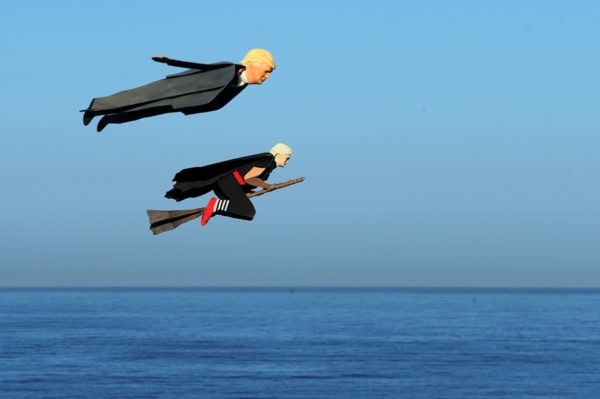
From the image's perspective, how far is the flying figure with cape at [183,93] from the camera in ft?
28.8

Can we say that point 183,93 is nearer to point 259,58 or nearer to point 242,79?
point 242,79

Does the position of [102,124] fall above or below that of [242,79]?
below

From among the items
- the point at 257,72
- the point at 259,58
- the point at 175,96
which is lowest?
the point at 175,96

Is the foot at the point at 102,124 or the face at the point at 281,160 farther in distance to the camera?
the face at the point at 281,160

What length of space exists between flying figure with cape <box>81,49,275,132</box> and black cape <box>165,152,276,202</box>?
1009 mm

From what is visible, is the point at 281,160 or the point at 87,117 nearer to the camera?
the point at 87,117

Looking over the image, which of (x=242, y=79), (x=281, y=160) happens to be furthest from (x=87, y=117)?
(x=281, y=160)

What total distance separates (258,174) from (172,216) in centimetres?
118

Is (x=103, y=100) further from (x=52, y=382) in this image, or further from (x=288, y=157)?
(x=52, y=382)

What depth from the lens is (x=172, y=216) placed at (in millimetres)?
10008

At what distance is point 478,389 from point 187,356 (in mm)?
59879

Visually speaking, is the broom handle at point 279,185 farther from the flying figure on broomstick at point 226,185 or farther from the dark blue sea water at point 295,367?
the dark blue sea water at point 295,367

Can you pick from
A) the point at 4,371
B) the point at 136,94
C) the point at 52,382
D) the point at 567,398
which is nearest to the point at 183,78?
the point at 136,94

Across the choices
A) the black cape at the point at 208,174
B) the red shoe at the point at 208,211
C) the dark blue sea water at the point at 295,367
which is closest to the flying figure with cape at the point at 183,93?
the black cape at the point at 208,174
